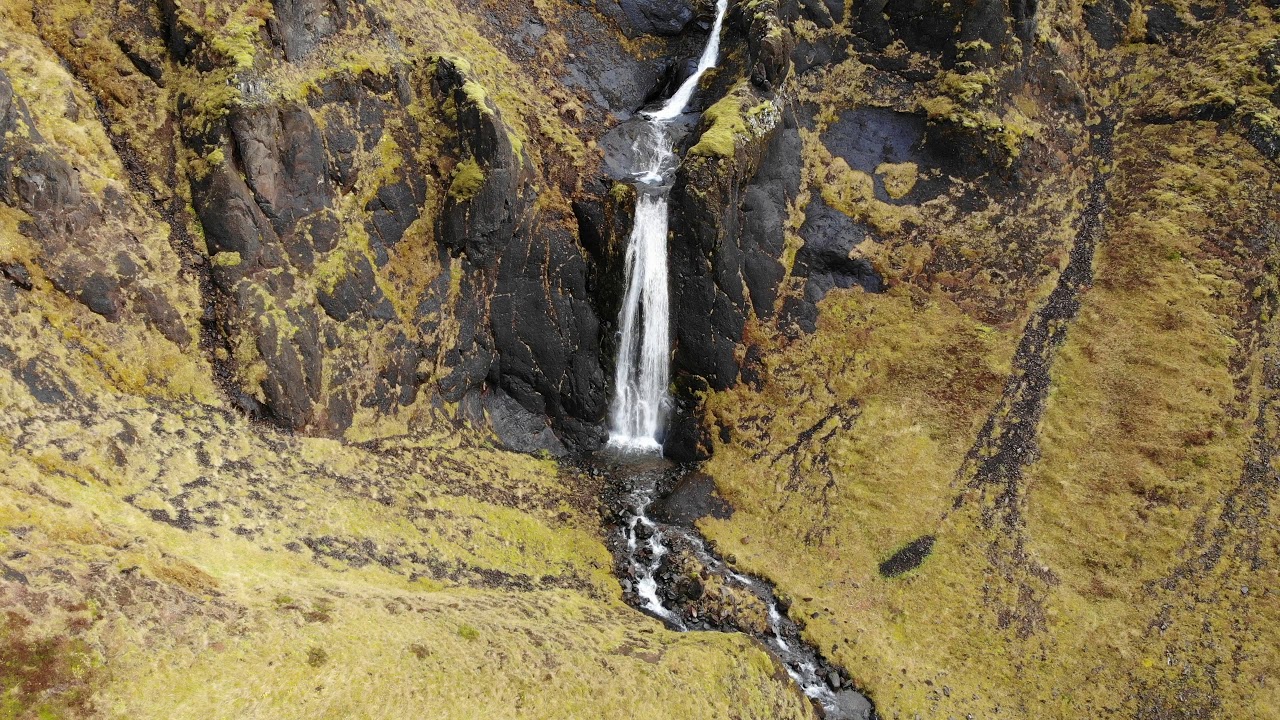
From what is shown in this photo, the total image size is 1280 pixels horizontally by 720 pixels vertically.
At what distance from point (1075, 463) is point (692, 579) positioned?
53.2 ft

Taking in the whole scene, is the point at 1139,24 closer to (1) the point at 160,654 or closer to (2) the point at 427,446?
(2) the point at 427,446

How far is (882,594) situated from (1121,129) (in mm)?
27319

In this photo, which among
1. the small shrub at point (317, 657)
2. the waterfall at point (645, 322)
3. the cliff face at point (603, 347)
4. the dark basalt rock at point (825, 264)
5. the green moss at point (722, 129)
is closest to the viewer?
the small shrub at point (317, 657)

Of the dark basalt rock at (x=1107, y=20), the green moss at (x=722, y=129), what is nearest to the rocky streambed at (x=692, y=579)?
the green moss at (x=722, y=129)

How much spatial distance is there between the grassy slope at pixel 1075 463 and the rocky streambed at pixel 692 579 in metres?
0.79

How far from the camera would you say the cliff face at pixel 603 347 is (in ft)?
53.8

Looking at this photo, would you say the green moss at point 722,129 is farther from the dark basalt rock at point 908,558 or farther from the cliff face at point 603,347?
the dark basalt rock at point 908,558

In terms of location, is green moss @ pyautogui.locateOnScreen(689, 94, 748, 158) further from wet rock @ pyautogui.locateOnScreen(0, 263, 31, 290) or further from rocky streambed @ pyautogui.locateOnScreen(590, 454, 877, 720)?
wet rock @ pyautogui.locateOnScreen(0, 263, 31, 290)

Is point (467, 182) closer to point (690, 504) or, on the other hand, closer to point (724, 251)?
point (724, 251)

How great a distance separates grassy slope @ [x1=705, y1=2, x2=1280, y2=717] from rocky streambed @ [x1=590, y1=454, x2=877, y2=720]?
2.58 feet

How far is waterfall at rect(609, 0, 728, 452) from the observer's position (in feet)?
98.9

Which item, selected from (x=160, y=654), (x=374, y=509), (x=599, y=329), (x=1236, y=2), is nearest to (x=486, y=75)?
(x=599, y=329)

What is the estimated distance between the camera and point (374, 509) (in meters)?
21.2

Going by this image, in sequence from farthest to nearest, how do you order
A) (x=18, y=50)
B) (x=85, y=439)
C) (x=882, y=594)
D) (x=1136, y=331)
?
1. (x=1136, y=331)
2. (x=882, y=594)
3. (x=18, y=50)
4. (x=85, y=439)
